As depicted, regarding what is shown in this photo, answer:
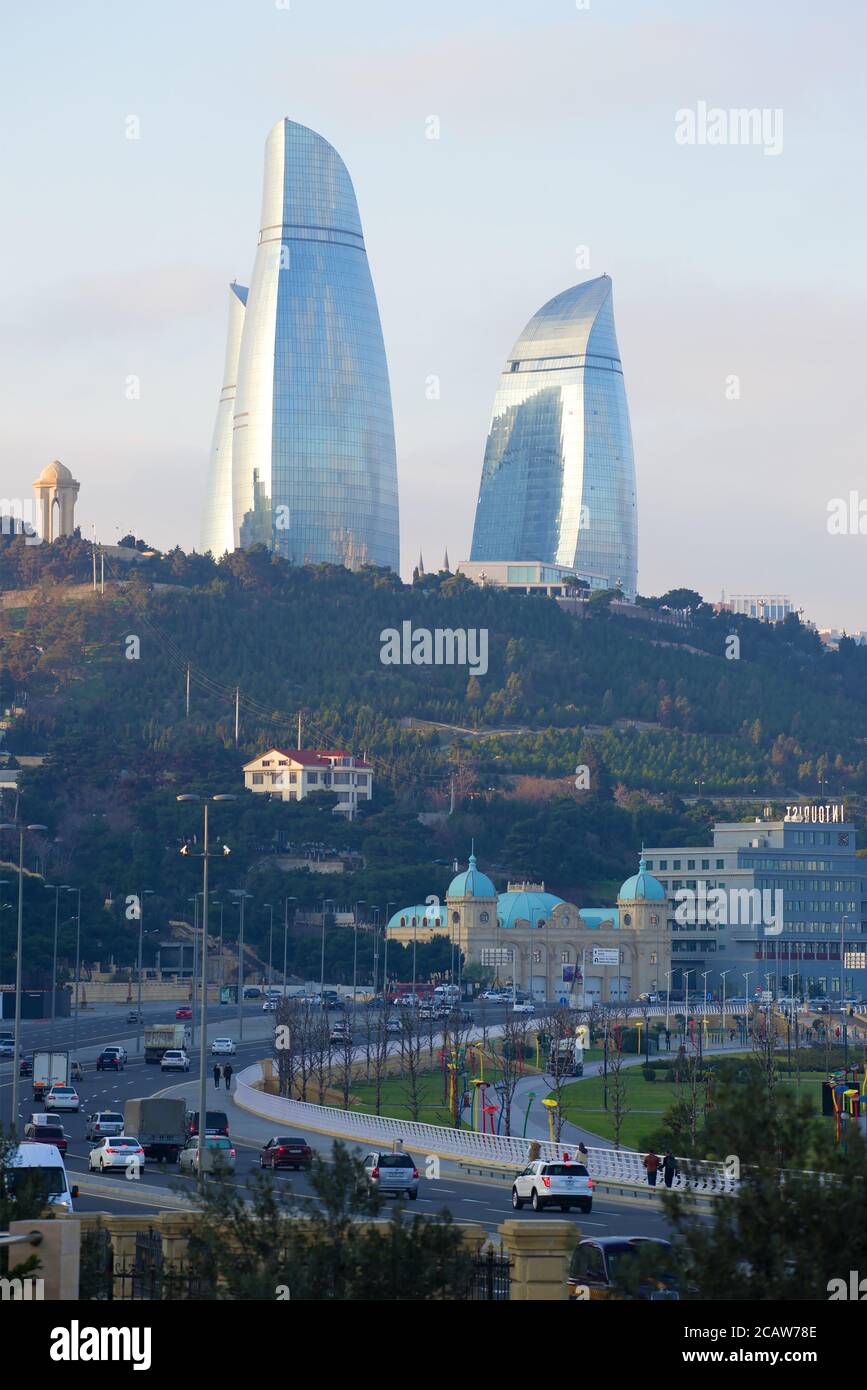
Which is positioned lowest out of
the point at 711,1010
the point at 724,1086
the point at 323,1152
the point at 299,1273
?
the point at 711,1010

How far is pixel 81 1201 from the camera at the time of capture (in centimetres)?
5784

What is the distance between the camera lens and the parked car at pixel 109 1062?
121 metres

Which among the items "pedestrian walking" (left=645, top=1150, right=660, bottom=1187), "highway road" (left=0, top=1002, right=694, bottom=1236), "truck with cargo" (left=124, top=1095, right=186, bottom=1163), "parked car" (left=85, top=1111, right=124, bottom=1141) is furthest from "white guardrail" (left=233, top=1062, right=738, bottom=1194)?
"parked car" (left=85, top=1111, right=124, bottom=1141)

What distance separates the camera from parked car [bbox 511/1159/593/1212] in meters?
58.1

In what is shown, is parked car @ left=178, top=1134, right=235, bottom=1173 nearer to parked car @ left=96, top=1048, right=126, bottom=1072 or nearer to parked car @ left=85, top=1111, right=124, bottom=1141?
parked car @ left=85, top=1111, right=124, bottom=1141

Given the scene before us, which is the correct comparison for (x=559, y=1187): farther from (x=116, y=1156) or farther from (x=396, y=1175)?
(x=116, y=1156)

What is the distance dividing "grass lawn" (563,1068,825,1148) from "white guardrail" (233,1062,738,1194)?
6773 millimetres

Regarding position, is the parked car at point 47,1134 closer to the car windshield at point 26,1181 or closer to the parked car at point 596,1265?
the car windshield at point 26,1181

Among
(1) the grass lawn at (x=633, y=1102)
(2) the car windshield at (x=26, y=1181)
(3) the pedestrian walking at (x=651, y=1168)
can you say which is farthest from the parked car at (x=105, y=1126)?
(2) the car windshield at (x=26, y=1181)

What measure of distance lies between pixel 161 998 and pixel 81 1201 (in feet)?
410

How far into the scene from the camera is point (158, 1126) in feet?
252

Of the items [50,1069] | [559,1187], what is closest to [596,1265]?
[559,1187]

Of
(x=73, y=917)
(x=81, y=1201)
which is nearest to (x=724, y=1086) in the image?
(x=81, y=1201)
